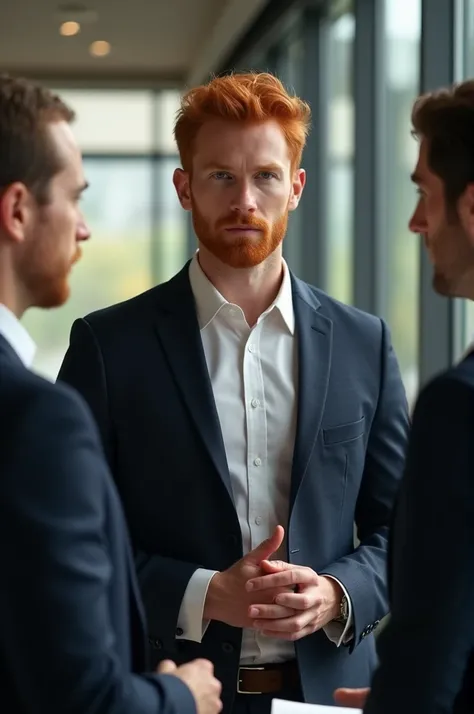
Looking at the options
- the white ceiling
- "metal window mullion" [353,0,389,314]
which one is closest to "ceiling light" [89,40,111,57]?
the white ceiling

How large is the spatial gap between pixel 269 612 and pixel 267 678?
158 mm

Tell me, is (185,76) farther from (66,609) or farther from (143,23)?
(66,609)

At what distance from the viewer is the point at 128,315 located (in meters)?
2.32

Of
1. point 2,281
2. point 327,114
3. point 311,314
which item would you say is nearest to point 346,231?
point 327,114

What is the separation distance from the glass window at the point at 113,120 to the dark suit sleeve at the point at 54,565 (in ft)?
32.9

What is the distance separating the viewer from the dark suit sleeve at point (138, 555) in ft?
7.04

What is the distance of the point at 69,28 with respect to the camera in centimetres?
893

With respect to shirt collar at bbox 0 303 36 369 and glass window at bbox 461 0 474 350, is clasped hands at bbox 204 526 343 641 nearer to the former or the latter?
shirt collar at bbox 0 303 36 369

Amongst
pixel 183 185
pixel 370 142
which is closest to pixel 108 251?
pixel 370 142

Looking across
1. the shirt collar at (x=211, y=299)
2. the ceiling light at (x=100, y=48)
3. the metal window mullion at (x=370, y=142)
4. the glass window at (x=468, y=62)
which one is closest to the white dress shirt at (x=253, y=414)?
the shirt collar at (x=211, y=299)

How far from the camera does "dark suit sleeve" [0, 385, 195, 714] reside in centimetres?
137

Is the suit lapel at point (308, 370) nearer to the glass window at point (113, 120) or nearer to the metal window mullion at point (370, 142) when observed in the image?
the metal window mullion at point (370, 142)

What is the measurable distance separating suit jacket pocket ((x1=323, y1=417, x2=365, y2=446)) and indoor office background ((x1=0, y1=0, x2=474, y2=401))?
40.4 inches

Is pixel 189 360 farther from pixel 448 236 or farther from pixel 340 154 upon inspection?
pixel 340 154
